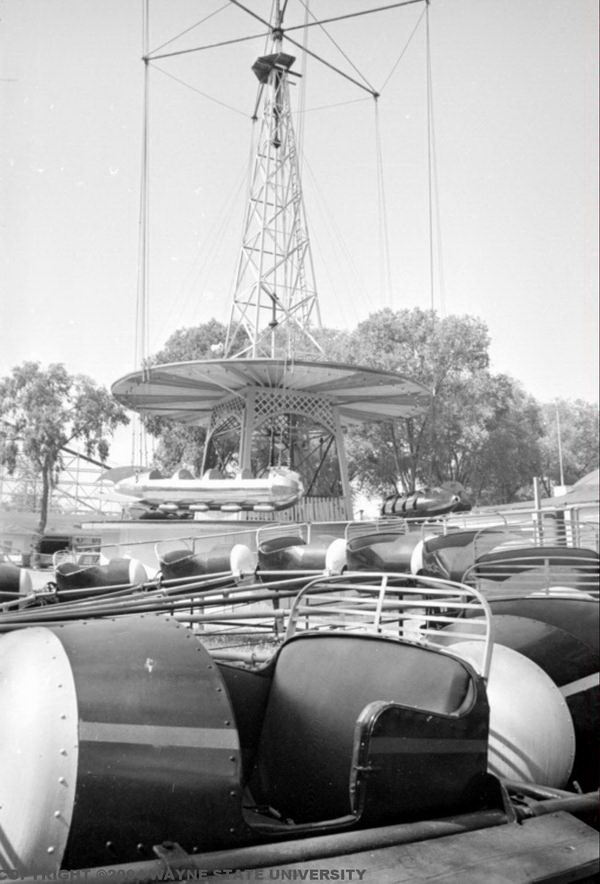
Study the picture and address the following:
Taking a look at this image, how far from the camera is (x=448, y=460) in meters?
6.95

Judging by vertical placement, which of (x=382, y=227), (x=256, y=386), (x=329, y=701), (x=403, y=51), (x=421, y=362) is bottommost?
(x=329, y=701)

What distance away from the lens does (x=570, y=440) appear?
13.4 feet

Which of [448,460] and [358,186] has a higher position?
[358,186]

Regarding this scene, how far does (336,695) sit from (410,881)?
0.59 metres

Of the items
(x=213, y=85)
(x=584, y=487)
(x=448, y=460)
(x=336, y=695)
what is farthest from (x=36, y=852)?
(x=213, y=85)

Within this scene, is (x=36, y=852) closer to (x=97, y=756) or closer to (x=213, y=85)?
(x=97, y=756)

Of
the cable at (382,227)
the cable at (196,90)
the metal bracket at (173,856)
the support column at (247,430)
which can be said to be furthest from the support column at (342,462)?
the metal bracket at (173,856)

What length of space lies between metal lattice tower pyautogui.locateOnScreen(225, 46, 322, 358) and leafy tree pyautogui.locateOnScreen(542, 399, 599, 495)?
13.0 ft

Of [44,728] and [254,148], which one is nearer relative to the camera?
[44,728]

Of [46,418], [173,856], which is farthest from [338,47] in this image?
[173,856]

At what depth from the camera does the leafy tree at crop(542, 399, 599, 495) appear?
3.31 m

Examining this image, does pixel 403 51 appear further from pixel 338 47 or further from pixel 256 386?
pixel 256 386

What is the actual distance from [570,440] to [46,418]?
8.94 feet

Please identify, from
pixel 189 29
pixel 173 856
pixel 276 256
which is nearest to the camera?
pixel 173 856
